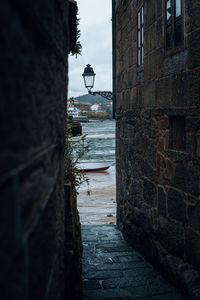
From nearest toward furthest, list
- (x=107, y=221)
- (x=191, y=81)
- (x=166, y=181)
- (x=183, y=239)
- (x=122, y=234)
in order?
1. (x=191, y=81)
2. (x=183, y=239)
3. (x=166, y=181)
4. (x=122, y=234)
5. (x=107, y=221)

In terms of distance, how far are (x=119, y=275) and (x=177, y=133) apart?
1.99 m

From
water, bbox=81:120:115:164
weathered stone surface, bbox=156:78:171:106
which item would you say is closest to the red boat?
water, bbox=81:120:115:164

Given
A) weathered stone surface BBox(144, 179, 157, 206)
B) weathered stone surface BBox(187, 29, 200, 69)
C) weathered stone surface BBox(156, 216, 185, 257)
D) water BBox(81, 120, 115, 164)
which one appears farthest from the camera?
water BBox(81, 120, 115, 164)

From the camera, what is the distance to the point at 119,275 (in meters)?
4.21

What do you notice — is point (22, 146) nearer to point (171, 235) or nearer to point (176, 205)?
point (176, 205)

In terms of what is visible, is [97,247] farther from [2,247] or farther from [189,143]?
[2,247]

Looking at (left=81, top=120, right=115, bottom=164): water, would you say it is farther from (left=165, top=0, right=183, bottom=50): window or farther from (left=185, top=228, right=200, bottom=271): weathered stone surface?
(left=185, top=228, right=200, bottom=271): weathered stone surface

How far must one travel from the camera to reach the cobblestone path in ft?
12.0

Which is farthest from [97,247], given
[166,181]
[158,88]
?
[158,88]

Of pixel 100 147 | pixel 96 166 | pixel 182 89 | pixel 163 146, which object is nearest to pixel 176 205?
pixel 163 146

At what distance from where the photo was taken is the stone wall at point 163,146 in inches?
126

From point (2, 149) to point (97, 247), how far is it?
5.09 meters

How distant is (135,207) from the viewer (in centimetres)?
527

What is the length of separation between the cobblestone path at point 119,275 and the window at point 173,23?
2.74 metres
